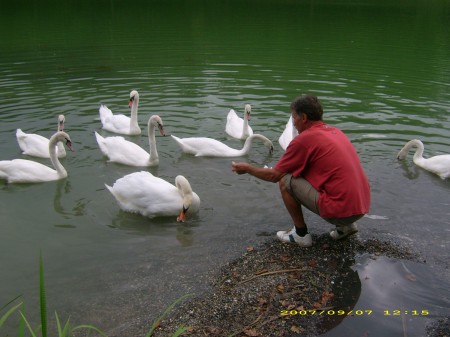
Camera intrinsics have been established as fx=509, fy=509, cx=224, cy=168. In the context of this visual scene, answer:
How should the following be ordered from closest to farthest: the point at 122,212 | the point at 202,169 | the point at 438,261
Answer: the point at 438,261, the point at 122,212, the point at 202,169

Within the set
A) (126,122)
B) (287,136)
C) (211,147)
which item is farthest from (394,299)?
(126,122)

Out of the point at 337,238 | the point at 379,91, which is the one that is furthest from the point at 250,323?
the point at 379,91

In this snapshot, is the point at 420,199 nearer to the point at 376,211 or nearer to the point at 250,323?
the point at 376,211

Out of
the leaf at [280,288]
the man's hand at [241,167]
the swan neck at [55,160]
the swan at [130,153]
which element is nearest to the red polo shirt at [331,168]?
the man's hand at [241,167]

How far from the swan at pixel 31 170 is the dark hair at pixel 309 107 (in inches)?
186

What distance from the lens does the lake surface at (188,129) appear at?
5.79m

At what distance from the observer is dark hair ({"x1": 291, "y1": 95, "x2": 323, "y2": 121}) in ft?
18.0

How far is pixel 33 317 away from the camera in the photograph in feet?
16.8

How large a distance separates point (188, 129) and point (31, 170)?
3735 mm

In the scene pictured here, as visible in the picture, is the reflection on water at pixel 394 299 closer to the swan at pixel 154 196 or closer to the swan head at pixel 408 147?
the swan at pixel 154 196

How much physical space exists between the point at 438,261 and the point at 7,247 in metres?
5.22

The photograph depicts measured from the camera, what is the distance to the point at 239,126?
11.0m

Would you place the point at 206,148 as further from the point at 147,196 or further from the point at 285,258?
the point at 285,258

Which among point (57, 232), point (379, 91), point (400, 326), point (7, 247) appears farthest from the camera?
point (379, 91)
